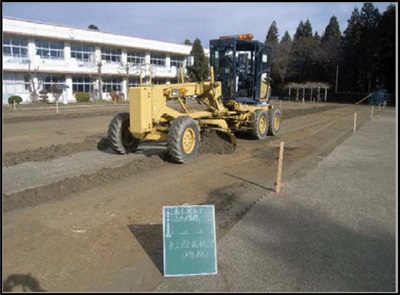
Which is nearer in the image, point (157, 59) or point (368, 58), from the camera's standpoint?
point (368, 58)

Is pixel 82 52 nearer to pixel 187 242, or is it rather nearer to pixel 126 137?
pixel 126 137

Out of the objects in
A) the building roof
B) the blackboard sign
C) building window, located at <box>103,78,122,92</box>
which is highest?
the building roof

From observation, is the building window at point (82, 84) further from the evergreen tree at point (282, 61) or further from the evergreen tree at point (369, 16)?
the evergreen tree at point (369, 16)

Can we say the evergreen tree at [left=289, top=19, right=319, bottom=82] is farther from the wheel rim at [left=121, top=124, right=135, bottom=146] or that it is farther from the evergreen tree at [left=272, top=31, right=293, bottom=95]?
the wheel rim at [left=121, top=124, right=135, bottom=146]

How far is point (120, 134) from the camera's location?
10406 mm

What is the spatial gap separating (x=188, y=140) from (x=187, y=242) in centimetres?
590

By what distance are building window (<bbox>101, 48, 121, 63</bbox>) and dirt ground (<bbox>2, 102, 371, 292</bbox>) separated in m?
42.7

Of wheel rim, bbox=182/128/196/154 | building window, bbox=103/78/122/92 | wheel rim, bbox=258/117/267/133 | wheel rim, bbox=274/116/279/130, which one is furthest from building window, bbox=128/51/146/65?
wheel rim, bbox=182/128/196/154

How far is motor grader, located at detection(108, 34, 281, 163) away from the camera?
9391 millimetres

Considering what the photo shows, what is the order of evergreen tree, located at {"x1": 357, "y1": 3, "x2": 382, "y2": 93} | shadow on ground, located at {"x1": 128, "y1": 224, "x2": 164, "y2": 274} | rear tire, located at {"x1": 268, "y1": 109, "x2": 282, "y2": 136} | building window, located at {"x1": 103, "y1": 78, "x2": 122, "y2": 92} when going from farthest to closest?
evergreen tree, located at {"x1": 357, "y1": 3, "x2": 382, "y2": 93}
building window, located at {"x1": 103, "y1": 78, "x2": 122, "y2": 92}
rear tire, located at {"x1": 268, "y1": 109, "x2": 282, "y2": 136}
shadow on ground, located at {"x1": 128, "y1": 224, "x2": 164, "y2": 274}

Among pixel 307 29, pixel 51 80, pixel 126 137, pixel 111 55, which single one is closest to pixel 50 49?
pixel 51 80

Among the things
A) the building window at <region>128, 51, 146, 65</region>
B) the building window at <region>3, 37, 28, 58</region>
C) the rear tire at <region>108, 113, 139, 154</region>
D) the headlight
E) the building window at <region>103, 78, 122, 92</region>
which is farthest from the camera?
the building window at <region>128, 51, 146, 65</region>

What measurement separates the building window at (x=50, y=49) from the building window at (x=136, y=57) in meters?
12.3

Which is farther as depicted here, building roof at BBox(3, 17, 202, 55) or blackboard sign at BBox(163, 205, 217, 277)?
building roof at BBox(3, 17, 202, 55)
